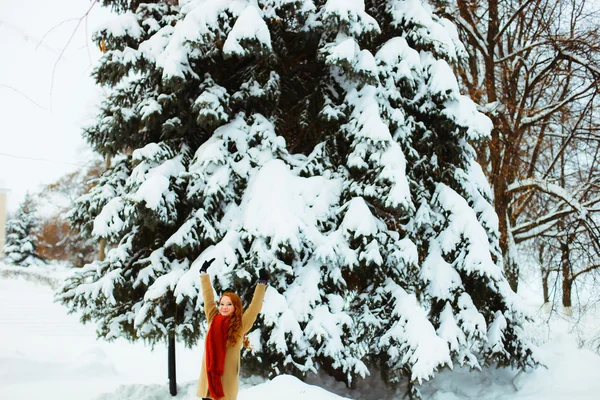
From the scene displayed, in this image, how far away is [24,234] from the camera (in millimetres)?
30688

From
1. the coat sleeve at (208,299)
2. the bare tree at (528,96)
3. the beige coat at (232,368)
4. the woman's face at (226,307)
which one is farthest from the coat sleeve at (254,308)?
the bare tree at (528,96)

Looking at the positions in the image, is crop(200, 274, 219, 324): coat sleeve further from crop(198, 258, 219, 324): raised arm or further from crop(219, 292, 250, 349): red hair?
crop(219, 292, 250, 349): red hair

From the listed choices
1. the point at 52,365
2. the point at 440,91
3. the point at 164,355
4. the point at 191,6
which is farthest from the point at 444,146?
the point at 164,355

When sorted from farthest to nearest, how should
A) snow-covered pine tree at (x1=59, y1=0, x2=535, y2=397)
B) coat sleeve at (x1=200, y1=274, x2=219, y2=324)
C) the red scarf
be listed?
snow-covered pine tree at (x1=59, y1=0, x2=535, y2=397) < coat sleeve at (x1=200, y1=274, x2=219, y2=324) < the red scarf

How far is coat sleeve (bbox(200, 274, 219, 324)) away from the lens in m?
4.29

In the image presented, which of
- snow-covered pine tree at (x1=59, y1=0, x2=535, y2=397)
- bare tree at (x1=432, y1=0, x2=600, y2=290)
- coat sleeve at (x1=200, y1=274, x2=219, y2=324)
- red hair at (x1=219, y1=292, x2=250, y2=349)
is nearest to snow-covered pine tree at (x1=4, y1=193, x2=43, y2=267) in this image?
snow-covered pine tree at (x1=59, y1=0, x2=535, y2=397)

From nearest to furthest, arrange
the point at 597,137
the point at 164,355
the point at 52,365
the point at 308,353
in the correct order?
1. the point at 308,353
2. the point at 52,365
3. the point at 597,137
4. the point at 164,355

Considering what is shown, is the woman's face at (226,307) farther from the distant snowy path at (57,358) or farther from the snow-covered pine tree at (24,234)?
the snow-covered pine tree at (24,234)

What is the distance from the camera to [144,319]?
5.86 metres

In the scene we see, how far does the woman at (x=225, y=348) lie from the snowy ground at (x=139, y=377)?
870 millimetres

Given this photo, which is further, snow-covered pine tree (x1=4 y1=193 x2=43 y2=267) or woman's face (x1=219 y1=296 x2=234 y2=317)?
snow-covered pine tree (x1=4 y1=193 x2=43 y2=267)

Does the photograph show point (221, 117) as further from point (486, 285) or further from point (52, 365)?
point (52, 365)

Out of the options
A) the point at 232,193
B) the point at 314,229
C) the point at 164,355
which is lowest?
the point at 164,355

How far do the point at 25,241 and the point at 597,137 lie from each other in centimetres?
3012
